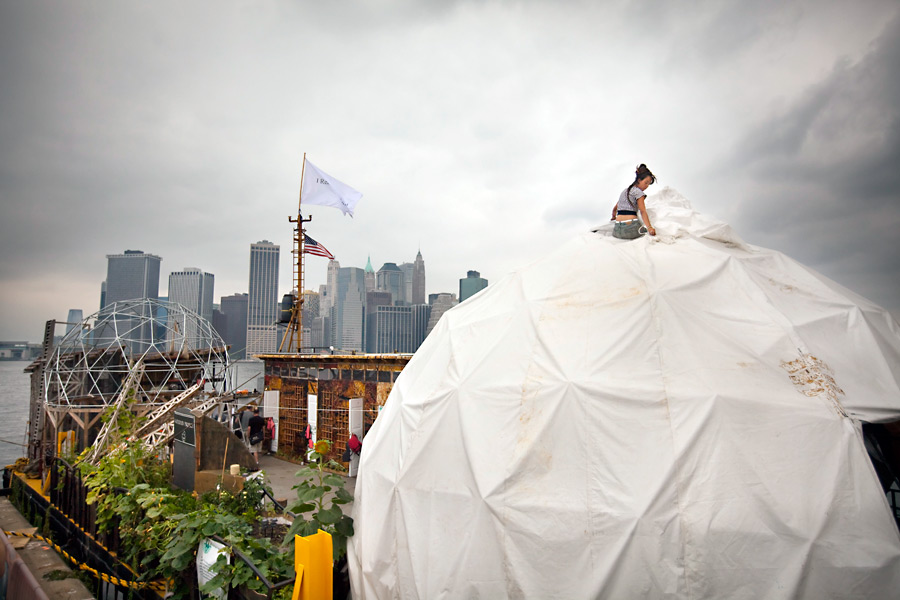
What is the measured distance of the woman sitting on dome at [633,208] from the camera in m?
6.28

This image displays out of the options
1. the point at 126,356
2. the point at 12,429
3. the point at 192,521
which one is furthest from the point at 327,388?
the point at 12,429

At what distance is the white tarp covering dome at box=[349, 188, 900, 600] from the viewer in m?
3.45

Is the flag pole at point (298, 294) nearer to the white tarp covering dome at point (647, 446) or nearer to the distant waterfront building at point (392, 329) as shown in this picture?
the white tarp covering dome at point (647, 446)

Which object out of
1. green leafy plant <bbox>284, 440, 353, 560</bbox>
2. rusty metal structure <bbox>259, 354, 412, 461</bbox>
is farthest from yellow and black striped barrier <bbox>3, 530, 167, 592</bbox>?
rusty metal structure <bbox>259, 354, 412, 461</bbox>

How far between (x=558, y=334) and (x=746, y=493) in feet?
7.08

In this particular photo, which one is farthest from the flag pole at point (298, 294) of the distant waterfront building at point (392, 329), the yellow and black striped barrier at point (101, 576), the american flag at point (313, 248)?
the distant waterfront building at point (392, 329)

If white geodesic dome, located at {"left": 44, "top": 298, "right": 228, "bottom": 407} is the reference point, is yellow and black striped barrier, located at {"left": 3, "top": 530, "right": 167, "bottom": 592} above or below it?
below

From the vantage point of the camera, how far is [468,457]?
4504 millimetres

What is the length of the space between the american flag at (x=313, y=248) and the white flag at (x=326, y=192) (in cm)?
191

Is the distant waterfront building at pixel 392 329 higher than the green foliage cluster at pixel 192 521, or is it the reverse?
the distant waterfront building at pixel 392 329

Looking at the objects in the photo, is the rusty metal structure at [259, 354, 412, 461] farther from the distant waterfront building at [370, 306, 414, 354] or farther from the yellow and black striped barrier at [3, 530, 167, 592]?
the distant waterfront building at [370, 306, 414, 354]

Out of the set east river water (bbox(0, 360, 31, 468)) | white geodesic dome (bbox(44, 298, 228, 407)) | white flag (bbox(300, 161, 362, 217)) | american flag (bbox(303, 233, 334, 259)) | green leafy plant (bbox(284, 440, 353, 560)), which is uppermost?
white flag (bbox(300, 161, 362, 217))

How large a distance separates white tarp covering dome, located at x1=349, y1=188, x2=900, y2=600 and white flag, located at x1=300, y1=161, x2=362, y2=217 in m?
19.4

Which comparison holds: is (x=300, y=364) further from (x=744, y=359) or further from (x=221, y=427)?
(x=744, y=359)
